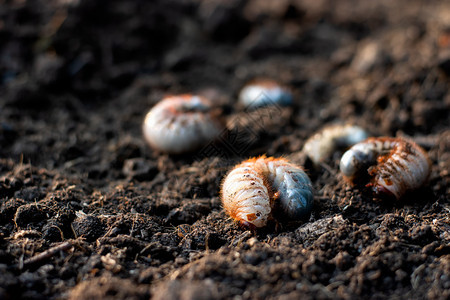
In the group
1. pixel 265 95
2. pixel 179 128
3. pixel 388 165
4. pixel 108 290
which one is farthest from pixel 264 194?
pixel 265 95

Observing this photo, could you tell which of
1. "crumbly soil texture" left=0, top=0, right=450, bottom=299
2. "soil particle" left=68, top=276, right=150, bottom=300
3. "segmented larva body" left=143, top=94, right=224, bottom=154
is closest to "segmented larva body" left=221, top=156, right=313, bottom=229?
"crumbly soil texture" left=0, top=0, right=450, bottom=299

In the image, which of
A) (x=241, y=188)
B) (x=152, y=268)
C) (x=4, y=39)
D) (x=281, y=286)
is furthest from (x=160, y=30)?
(x=281, y=286)

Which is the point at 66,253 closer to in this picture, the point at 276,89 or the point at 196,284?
the point at 196,284

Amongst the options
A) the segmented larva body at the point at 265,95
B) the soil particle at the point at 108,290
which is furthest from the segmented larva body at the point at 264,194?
the segmented larva body at the point at 265,95

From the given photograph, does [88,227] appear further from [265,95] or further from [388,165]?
[265,95]

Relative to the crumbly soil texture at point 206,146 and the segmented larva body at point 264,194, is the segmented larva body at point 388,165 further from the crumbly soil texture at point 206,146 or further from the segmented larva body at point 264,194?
the segmented larva body at point 264,194
